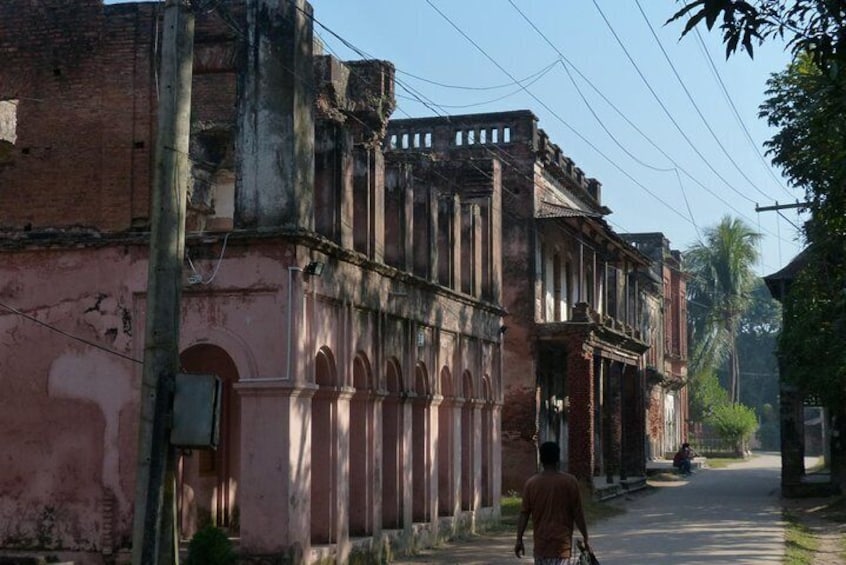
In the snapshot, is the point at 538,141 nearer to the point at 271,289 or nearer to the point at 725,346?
the point at 271,289

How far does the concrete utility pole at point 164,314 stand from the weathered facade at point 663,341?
45.4m

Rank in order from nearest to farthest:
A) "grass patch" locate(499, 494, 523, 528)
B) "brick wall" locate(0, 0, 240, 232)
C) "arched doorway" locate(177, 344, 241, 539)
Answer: "arched doorway" locate(177, 344, 241, 539) < "brick wall" locate(0, 0, 240, 232) < "grass patch" locate(499, 494, 523, 528)

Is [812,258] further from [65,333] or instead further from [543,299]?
[65,333]

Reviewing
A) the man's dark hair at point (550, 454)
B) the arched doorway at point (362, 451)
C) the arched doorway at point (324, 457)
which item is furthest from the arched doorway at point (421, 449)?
the man's dark hair at point (550, 454)

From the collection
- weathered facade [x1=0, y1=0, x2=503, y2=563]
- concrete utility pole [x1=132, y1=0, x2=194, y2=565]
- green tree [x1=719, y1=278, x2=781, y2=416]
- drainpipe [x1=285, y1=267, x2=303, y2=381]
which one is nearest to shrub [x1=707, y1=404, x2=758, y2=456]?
green tree [x1=719, y1=278, x2=781, y2=416]

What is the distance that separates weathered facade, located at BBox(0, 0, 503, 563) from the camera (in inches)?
583

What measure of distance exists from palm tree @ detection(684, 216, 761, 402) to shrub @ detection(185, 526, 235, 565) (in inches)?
2301

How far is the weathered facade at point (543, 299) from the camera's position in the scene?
30.2 m

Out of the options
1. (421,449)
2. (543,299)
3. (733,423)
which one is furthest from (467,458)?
(733,423)

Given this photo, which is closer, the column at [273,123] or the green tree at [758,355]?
the column at [273,123]

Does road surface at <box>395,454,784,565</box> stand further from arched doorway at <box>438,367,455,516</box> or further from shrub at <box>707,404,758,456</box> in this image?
shrub at <box>707,404,758,456</box>

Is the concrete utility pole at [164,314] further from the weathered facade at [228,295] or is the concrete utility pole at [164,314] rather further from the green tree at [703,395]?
the green tree at [703,395]

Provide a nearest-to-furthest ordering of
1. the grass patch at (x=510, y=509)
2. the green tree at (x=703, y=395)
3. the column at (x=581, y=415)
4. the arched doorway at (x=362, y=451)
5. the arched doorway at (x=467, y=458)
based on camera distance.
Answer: the arched doorway at (x=362, y=451), the arched doorway at (x=467, y=458), the grass patch at (x=510, y=509), the column at (x=581, y=415), the green tree at (x=703, y=395)

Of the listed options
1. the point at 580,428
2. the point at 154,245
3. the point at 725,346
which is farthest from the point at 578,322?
the point at 725,346
